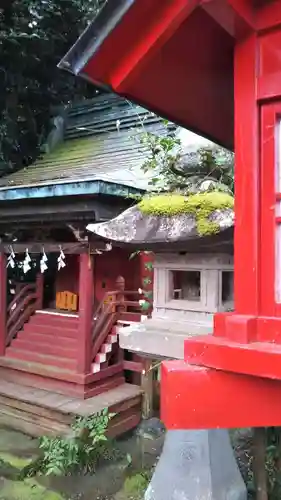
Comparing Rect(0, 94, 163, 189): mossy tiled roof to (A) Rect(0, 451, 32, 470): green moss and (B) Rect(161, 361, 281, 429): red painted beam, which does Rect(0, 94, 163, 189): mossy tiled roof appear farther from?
(B) Rect(161, 361, 281, 429): red painted beam

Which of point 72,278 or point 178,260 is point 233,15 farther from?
point 72,278

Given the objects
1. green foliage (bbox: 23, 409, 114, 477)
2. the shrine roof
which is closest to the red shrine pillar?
the shrine roof

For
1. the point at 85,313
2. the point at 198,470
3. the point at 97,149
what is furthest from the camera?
the point at 97,149

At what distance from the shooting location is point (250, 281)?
66.4 inches

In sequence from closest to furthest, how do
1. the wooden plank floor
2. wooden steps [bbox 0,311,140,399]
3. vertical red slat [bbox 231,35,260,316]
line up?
vertical red slat [bbox 231,35,260,316] < the wooden plank floor < wooden steps [bbox 0,311,140,399]

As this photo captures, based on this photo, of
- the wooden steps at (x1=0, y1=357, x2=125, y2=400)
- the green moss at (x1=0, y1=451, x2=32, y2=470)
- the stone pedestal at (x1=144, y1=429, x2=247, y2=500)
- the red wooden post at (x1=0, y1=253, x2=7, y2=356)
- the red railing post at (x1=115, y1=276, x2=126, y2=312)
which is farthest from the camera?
the red wooden post at (x1=0, y1=253, x2=7, y2=356)

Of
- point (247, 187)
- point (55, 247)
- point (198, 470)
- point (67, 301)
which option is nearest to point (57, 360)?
point (67, 301)

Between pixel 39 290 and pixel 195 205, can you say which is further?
pixel 39 290

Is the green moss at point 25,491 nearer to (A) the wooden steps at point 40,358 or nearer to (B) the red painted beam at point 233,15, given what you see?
(A) the wooden steps at point 40,358

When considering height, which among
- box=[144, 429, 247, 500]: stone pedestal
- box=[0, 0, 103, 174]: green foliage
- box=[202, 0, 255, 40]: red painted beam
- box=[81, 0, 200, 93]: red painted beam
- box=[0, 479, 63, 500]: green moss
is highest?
box=[0, 0, 103, 174]: green foliage

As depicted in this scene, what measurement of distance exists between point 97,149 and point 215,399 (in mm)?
6901

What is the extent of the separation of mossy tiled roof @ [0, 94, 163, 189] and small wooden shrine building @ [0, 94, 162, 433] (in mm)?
29

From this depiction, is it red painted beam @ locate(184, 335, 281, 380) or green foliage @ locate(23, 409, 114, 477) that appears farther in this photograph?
green foliage @ locate(23, 409, 114, 477)

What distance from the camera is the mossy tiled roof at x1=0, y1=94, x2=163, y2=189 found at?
21.8ft
